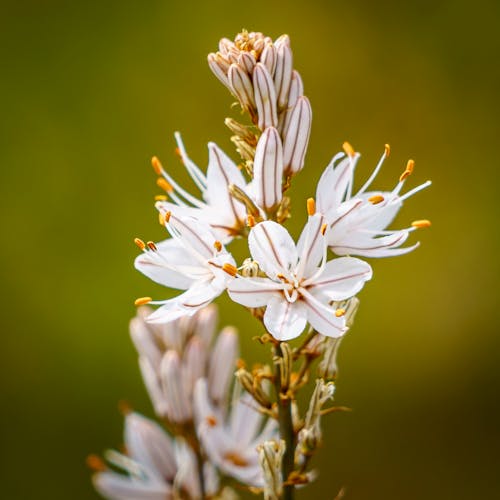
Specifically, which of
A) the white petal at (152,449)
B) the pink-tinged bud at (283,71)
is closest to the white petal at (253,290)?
the pink-tinged bud at (283,71)

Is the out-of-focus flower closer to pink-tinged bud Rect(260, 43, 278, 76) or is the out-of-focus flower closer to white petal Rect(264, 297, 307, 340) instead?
white petal Rect(264, 297, 307, 340)

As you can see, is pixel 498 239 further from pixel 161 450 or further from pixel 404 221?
pixel 161 450

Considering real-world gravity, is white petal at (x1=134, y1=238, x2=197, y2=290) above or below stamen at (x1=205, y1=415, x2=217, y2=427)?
above

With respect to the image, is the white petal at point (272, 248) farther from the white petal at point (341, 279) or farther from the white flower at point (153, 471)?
the white flower at point (153, 471)

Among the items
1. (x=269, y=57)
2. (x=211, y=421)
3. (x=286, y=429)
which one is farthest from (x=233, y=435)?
(x=269, y=57)

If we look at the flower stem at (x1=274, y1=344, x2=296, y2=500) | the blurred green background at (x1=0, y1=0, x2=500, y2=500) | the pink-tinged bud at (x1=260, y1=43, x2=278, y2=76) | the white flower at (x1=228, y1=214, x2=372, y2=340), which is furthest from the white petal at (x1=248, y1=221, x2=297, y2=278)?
the blurred green background at (x1=0, y1=0, x2=500, y2=500)

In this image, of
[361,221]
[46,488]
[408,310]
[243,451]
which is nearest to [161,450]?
[243,451]
